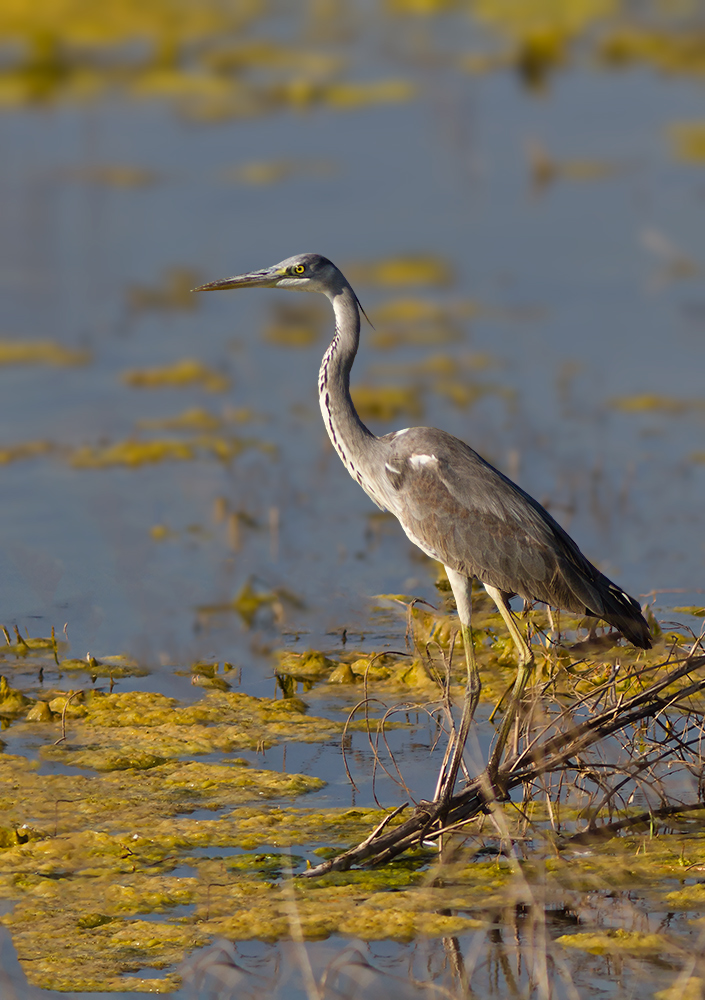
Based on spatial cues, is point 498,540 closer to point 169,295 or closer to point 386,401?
point 386,401

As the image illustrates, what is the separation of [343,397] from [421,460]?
43cm

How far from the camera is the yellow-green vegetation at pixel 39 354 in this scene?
12.5m

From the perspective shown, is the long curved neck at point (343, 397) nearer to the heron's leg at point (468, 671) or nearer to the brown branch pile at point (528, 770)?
the heron's leg at point (468, 671)

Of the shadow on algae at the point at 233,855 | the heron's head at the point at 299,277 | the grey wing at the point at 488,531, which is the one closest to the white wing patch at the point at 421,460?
the grey wing at the point at 488,531

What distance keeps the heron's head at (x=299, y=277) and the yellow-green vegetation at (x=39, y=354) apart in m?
6.89

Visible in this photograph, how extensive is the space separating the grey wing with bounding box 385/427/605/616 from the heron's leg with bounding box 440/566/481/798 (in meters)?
0.07

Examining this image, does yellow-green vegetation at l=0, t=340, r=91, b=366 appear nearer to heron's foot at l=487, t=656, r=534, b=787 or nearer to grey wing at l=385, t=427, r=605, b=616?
grey wing at l=385, t=427, r=605, b=616

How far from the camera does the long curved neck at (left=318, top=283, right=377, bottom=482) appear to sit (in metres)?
5.73

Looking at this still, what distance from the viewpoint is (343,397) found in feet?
18.9

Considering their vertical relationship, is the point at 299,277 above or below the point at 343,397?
above

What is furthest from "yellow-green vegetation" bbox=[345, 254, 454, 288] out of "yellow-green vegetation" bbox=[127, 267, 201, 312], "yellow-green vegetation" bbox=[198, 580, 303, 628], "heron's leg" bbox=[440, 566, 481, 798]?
"heron's leg" bbox=[440, 566, 481, 798]

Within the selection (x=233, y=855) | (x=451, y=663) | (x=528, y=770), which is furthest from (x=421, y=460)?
(x=233, y=855)

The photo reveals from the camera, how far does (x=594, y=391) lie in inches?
454

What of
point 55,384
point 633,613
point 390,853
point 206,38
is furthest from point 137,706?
point 206,38
